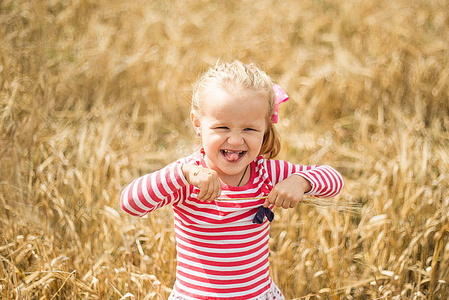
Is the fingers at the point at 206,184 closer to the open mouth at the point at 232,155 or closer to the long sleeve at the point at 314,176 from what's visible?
the open mouth at the point at 232,155

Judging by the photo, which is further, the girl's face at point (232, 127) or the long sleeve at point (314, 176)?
the long sleeve at point (314, 176)

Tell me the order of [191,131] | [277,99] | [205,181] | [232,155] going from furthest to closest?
1. [191,131]
2. [277,99]
3. [232,155]
4. [205,181]

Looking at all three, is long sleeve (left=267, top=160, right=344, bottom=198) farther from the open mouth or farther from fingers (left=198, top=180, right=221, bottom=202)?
fingers (left=198, top=180, right=221, bottom=202)

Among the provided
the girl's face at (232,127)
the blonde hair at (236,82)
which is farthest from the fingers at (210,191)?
the blonde hair at (236,82)

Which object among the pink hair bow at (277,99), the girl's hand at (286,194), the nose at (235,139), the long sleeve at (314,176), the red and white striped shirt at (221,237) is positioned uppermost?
the pink hair bow at (277,99)

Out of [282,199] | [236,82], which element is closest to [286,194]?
[282,199]

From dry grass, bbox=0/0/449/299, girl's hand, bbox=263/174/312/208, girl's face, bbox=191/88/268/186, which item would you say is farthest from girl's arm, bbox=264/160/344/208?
dry grass, bbox=0/0/449/299

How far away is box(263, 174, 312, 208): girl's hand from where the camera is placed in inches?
64.7

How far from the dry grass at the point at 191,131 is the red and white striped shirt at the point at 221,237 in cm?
52

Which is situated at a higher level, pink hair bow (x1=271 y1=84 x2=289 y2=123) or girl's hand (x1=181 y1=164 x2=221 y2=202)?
pink hair bow (x1=271 y1=84 x2=289 y2=123)

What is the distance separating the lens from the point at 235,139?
1.61 metres

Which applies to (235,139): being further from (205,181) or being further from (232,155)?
(205,181)

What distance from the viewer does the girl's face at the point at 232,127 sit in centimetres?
161

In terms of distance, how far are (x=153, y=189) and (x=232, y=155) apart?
0.89 ft
